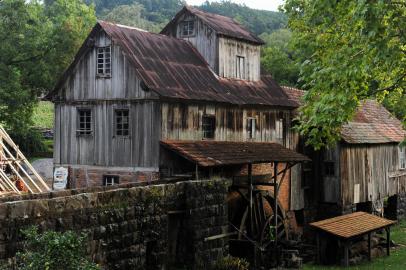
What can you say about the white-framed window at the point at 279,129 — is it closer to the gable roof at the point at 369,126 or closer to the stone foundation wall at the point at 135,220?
the gable roof at the point at 369,126

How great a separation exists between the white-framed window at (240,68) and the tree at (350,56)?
6.79 meters

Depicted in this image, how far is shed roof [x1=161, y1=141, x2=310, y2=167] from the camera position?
20250 millimetres

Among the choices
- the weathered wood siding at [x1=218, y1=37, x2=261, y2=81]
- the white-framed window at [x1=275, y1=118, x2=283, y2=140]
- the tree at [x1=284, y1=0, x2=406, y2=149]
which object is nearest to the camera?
the tree at [x1=284, y1=0, x2=406, y2=149]

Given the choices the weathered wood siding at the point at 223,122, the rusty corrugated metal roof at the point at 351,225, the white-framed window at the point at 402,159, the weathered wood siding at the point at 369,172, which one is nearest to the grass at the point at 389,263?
the rusty corrugated metal roof at the point at 351,225

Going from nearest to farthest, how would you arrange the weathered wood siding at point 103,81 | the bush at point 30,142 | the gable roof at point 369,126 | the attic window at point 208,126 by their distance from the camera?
the weathered wood siding at point 103,81, the attic window at point 208,126, the gable roof at point 369,126, the bush at point 30,142

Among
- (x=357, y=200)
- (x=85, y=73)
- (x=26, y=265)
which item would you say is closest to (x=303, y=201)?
(x=357, y=200)

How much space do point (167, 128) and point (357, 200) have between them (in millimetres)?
12318

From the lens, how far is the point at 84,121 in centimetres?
2341

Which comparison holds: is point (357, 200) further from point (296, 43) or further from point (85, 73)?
point (85, 73)

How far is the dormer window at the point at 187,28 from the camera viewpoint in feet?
86.1

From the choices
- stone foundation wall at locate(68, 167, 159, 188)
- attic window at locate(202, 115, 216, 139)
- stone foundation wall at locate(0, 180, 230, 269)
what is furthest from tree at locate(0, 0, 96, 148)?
stone foundation wall at locate(0, 180, 230, 269)

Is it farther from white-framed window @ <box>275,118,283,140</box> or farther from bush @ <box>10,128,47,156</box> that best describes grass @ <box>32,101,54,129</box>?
white-framed window @ <box>275,118,283,140</box>

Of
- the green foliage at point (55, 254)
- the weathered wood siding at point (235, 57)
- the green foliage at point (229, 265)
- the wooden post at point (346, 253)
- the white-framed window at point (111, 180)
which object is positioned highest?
the weathered wood siding at point (235, 57)

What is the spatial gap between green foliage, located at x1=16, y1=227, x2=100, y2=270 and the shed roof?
951 cm
